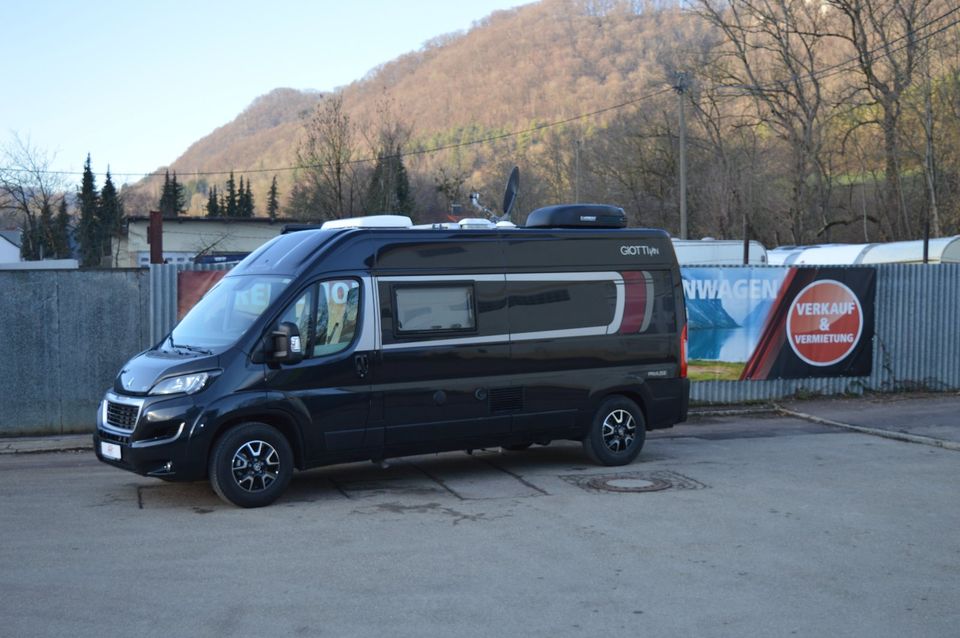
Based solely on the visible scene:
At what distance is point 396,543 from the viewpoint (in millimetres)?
7586

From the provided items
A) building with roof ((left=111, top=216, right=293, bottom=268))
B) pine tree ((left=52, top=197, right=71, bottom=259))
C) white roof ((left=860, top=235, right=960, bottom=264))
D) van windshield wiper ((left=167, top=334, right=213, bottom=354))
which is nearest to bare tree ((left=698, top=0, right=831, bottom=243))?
white roof ((left=860, top=235, right=960, bottom=264))

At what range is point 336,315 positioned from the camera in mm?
9305

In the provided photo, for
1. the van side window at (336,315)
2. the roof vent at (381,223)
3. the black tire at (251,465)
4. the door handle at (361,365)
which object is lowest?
the black tire at (251,465)

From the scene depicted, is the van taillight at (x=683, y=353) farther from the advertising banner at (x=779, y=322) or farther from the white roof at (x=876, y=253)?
the white roof at (x=876, y=253)

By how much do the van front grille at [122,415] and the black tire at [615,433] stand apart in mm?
4785

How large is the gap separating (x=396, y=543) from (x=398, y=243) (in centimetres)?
329

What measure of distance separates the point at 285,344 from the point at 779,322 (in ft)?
32.1

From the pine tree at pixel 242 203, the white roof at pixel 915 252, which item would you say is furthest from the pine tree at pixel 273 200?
the white roof at pixel 915 252

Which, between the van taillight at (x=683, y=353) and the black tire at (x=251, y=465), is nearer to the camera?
the black tire at (x=251, y=465)

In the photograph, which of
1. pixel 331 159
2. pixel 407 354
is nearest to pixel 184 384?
pixel 407 354

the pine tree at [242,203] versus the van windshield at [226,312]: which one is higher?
the pine tree at [242,203]

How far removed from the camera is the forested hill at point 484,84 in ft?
363

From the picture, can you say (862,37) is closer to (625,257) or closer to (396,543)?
(625,257)

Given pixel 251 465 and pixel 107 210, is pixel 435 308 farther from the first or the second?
pixel 107 210
